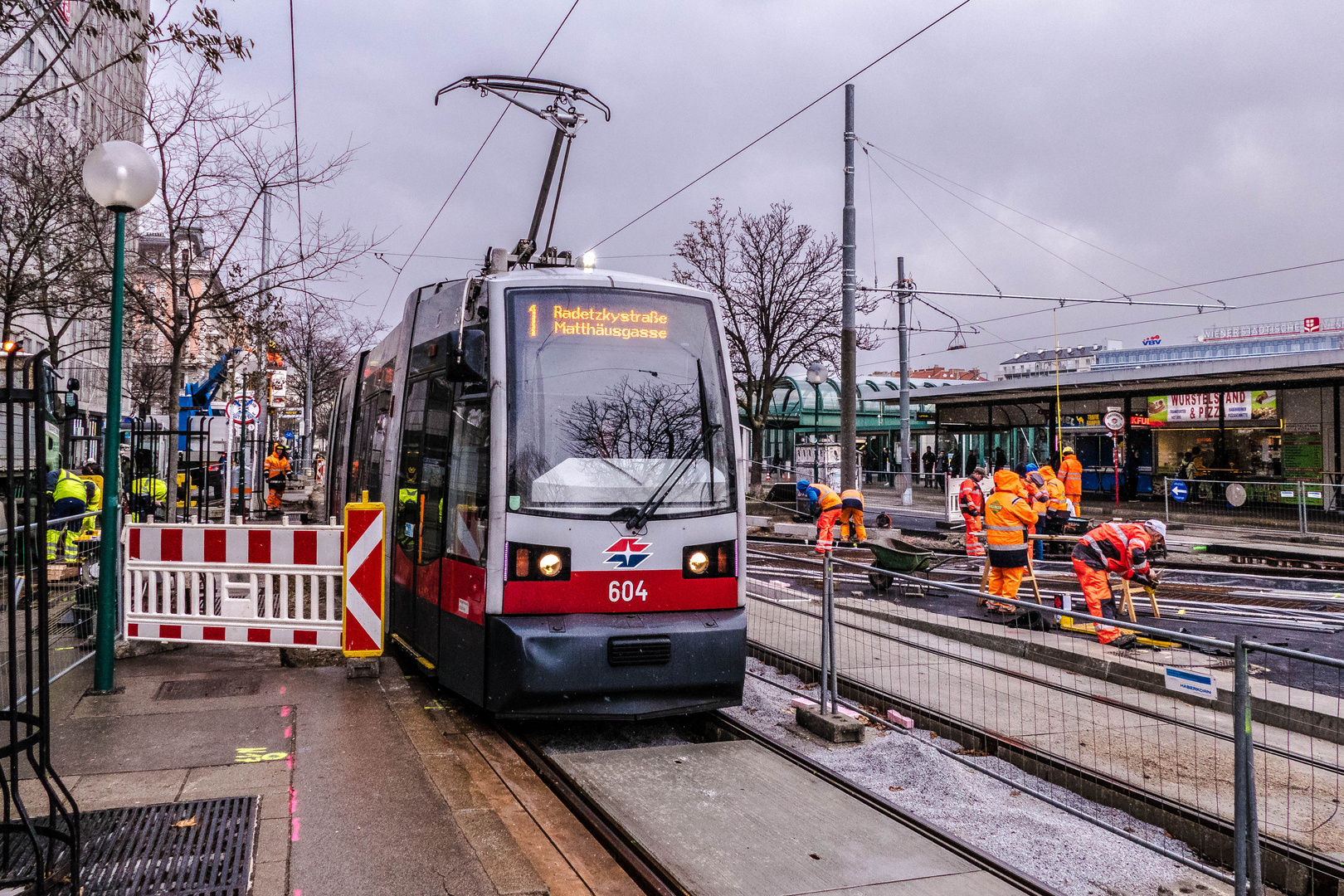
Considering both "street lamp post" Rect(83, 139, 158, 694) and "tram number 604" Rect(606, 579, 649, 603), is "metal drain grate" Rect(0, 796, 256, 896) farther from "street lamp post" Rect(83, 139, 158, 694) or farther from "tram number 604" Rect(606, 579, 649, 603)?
"street lamp post" Rect(83, 139, 158, 694)

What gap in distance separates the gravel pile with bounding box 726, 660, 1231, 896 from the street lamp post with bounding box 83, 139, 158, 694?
450 cm

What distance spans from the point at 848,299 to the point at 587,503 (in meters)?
14.3

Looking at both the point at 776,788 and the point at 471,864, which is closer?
the point at 471,864

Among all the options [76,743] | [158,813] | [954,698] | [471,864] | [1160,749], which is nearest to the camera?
[471,864]

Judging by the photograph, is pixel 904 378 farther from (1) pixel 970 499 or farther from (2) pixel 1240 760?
(2) pixel 1240 760

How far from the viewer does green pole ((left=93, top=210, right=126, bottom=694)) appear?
21.9 ft

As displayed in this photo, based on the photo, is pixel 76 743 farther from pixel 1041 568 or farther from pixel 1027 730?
pixel 1041 568

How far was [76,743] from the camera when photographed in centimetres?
558

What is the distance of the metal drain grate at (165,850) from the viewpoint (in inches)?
152

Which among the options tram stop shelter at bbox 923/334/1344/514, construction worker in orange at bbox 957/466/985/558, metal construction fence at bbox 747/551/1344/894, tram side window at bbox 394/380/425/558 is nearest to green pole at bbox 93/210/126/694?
tram side window at bbox 394/380/425/558

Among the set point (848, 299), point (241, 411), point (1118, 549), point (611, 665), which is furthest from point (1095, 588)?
point (241, 411)

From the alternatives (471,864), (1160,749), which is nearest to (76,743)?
(471,864)

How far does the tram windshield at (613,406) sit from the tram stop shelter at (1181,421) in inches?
653

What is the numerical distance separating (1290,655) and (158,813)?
4.90 m
